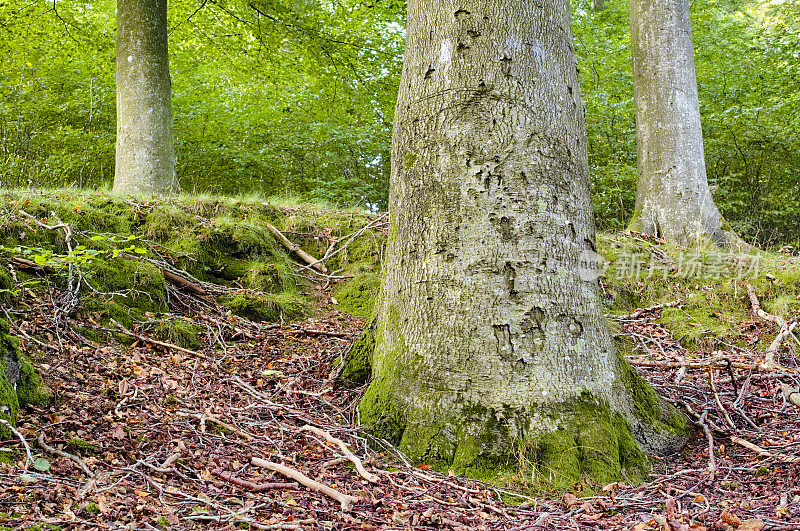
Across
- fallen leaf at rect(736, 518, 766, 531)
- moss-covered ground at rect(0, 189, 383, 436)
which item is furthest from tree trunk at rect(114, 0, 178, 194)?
fallen leaf at rect(736, 518, 766, 531)

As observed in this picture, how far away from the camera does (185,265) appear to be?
4844 millimetres

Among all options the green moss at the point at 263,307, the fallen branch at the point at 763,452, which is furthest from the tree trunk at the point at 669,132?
the green moss at the point at 263,307

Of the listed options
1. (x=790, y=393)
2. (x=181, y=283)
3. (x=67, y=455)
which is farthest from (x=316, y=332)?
(x=790, y=393)

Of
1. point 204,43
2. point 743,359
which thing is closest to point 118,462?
point 743,359

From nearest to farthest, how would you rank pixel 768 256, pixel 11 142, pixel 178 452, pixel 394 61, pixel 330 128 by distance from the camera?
pixel 178 452 < pixel 768 256 < pixel 394 61 < pixel 330 128 < pixel 11 142

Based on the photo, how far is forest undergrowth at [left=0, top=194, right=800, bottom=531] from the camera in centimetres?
208

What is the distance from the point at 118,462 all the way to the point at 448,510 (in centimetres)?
135

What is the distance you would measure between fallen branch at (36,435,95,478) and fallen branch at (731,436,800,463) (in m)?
2.97

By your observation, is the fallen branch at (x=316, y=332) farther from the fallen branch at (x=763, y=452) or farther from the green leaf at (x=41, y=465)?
the fallen branch at (x=763, y=452)

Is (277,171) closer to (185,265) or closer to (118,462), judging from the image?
(185,265)

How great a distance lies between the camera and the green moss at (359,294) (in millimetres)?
5188

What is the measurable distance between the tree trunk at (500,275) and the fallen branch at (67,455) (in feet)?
4.37

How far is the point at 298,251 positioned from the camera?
585cm

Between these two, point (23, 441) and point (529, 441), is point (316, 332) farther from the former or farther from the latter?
point (23, 441)
